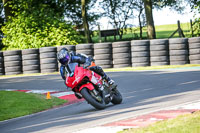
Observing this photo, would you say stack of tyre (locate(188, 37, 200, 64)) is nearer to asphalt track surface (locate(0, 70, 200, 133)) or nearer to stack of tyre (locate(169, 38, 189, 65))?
stack of tyre (locate(169, 38, 189, 65))

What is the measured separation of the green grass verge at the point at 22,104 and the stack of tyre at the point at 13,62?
8063 millimetres

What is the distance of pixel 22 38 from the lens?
81.6 feet

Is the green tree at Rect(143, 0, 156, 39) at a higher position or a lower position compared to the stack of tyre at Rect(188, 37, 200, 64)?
higher

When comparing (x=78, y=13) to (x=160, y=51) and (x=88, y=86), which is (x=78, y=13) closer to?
(x=160, y=51)

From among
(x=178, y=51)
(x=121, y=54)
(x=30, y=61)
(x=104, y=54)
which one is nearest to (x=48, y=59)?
(x=30, y=61)

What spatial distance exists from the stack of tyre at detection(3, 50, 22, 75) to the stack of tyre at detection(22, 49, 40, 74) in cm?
25

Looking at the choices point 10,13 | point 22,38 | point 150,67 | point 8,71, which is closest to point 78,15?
point 10,13

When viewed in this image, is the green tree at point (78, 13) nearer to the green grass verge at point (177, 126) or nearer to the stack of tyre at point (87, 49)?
the stack of tyre at point (87, 49)

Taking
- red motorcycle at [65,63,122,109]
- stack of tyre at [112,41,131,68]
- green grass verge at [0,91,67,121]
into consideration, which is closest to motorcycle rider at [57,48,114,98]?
red motorcycle at [65,63,122,109]

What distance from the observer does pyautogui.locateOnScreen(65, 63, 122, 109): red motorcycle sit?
8.24m

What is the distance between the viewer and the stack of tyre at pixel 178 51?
18016 millimetres

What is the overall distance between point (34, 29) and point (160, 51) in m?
10.1

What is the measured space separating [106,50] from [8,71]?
201 inches

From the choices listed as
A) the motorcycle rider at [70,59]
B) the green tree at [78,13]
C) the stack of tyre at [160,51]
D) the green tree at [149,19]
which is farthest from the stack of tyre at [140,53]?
the green tree at [78,13]
